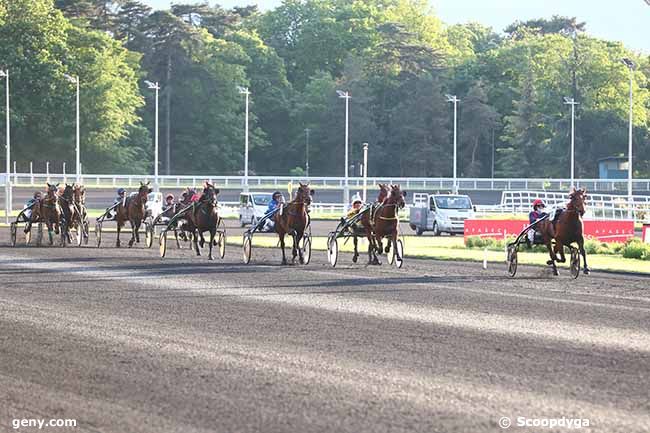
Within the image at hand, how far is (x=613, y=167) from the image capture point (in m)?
97.8

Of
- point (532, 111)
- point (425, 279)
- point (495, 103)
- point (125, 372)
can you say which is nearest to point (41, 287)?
point (425, 279)

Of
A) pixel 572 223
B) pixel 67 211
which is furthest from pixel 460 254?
pixel 67 211

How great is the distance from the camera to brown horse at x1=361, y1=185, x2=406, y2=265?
2591cm

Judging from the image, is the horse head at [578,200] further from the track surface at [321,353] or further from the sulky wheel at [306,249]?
the sulky wheel at [306,249]

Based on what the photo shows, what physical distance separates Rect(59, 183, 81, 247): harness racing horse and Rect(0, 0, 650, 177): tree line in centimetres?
6393

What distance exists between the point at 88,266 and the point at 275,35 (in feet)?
341

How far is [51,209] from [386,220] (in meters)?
11.9

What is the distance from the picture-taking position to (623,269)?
87.8 ft

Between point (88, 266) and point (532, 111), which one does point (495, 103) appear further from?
point (88, 266)

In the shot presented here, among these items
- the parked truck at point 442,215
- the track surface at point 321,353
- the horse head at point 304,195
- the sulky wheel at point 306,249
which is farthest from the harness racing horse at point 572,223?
the parked truck at point 442,215

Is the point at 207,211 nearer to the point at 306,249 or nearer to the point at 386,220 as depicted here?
the point at 306,249

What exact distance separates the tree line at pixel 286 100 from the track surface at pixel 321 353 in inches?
3095

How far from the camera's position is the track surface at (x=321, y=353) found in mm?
9906

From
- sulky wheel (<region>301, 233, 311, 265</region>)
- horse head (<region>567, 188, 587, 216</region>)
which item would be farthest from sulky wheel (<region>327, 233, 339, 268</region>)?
horse head (<region>567, 188, 587, 216</region>)
